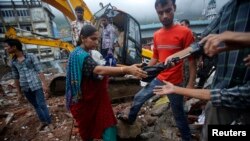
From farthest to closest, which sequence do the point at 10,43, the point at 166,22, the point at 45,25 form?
the point at 45,25, the point at 10,43, the point at 166,22

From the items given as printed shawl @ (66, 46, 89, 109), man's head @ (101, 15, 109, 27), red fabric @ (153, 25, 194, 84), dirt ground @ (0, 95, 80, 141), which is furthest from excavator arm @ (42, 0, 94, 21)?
printed shawl @ (66, 46, 89, 109)

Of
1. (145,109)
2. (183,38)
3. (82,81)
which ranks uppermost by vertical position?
(183,38)

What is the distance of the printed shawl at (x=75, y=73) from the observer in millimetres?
2545

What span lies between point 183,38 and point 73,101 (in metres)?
1.68

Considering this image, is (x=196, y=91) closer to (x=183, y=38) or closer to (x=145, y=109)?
(x=183, y=38)

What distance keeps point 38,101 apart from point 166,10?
3313 millimetres

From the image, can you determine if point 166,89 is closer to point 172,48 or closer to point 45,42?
point 172,48

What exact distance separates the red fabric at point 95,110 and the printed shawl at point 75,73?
96 millimetres

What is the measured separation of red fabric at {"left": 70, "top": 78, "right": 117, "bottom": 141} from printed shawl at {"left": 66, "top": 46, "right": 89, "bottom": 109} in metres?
0.10

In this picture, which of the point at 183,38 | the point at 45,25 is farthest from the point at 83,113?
the point at 45,25

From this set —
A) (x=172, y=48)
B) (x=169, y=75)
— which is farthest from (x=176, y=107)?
(x=172, y=48)

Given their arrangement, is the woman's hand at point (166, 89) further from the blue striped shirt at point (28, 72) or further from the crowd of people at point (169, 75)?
the blue striped shirt at point (28, 72)

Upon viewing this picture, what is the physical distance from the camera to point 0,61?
2128 cm

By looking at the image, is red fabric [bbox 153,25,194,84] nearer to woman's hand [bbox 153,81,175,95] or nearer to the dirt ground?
woman's hand [bbox 153,81,175,95]
